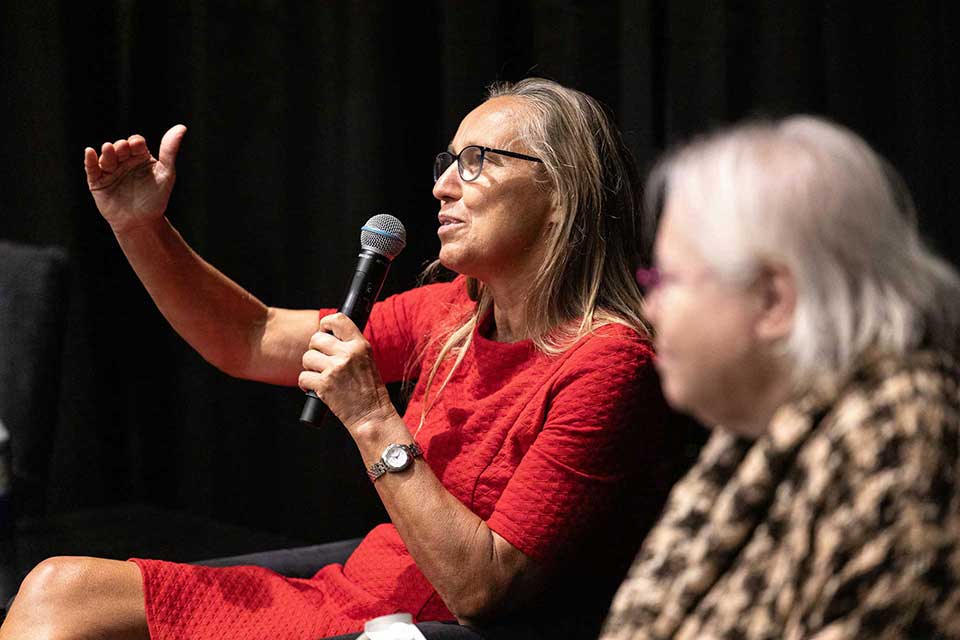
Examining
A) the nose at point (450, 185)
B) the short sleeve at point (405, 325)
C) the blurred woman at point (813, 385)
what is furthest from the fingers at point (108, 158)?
the blurred woman at point (813, 385)

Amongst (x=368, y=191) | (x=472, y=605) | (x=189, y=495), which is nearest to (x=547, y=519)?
(x=472, y=605)

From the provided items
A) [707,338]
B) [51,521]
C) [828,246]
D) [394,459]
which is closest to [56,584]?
[394,459]

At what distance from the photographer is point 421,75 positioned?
2.77 m

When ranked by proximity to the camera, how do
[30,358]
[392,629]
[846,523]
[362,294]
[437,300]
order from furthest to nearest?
[30,358] < [437,300] < [362,294] < [392,629] < [846,523]

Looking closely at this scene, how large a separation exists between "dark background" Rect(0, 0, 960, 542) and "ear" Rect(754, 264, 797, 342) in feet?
2.75

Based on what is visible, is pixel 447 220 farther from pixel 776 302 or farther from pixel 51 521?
pixel 51 521

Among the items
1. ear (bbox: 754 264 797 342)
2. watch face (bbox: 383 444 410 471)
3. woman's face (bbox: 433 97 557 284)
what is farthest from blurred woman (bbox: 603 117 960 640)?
woman's face (bbox: 433 97 557 284)

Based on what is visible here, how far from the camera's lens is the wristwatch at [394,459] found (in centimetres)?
158

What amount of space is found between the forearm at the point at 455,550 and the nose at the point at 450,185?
0.44 m

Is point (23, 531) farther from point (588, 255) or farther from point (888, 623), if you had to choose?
point (888, 623)

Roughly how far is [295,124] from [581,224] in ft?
5.06

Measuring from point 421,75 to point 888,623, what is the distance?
2075mm

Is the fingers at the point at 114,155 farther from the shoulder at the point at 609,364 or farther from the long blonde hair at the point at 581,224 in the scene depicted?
the shoulder at the point at 609,364

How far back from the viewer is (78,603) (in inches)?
65.2
